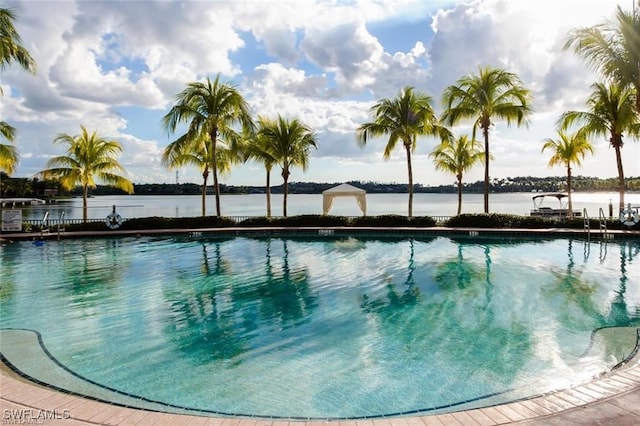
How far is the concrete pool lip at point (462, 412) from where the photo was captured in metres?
3.82

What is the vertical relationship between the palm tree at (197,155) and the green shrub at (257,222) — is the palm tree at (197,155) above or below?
above

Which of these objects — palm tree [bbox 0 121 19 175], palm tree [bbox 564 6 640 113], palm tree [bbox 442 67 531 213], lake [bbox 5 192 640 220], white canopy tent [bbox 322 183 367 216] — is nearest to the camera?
palm tree [bbox 564 6 640 113]

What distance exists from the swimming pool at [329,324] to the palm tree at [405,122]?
35.3 ft

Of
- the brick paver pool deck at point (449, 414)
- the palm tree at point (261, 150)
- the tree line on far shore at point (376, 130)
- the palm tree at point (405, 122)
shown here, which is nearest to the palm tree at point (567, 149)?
the tree line on far shore at point (376, 130)

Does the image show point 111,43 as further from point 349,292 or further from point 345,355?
point 345,355

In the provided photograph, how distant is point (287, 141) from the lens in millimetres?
26016

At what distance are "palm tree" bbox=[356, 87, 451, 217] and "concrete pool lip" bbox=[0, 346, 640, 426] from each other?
2031 centimetres

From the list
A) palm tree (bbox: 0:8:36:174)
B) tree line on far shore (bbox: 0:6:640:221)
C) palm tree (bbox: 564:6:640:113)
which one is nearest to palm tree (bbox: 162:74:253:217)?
tree line on far shore (bbox: 0:6:640:221)

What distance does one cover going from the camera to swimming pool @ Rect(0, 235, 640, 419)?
5.64m

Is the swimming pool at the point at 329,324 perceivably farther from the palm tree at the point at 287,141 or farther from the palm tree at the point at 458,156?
the palm tree at the point at 458,156

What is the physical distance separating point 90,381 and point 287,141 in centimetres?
2122

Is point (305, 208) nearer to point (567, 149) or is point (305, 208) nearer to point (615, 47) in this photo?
point (567, 149)

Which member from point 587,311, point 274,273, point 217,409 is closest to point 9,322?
point 217,409

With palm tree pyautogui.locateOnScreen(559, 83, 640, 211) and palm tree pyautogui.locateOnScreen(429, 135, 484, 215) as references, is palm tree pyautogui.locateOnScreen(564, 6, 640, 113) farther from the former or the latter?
palm tree pyautogui.locateOnScreen(429, 135, 484, 215)
